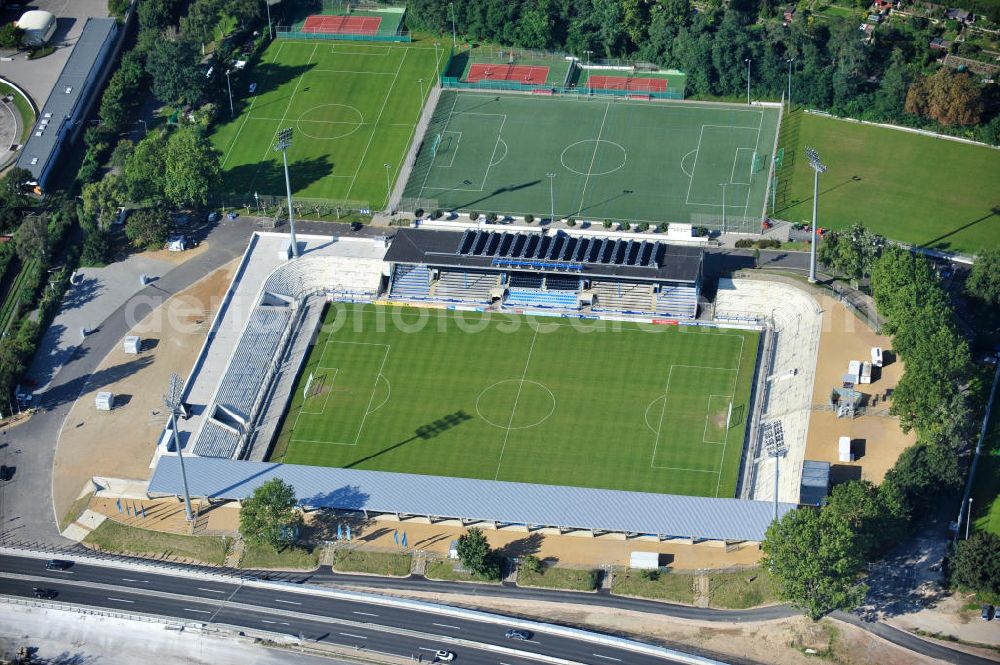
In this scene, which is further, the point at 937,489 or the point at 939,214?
the point at 939,214

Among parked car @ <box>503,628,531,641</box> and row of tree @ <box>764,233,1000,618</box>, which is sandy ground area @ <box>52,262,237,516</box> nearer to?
parked car @ <box>503,628,531,641</box>

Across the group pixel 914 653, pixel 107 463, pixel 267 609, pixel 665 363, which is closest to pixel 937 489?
pixel 914 653

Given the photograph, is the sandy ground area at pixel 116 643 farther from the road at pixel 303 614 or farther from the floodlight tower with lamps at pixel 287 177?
the floodlight tower with lamps at pixel 287 177

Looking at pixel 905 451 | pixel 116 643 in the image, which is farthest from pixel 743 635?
pixel 116 643

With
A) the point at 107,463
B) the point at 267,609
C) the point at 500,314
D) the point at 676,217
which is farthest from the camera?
the point at 676,217

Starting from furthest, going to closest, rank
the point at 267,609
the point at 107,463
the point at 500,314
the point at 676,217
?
the point at 676,217
the point at 500,314
the point at 107,463
the point at 267,609

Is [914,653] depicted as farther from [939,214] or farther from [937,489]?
[939,214]

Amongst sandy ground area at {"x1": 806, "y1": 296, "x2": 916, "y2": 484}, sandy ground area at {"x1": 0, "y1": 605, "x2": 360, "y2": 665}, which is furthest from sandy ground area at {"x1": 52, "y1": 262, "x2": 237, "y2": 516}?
sandy ground area at {"x1": 806, "y1": 296, "x2": 916, "y2": 484}
